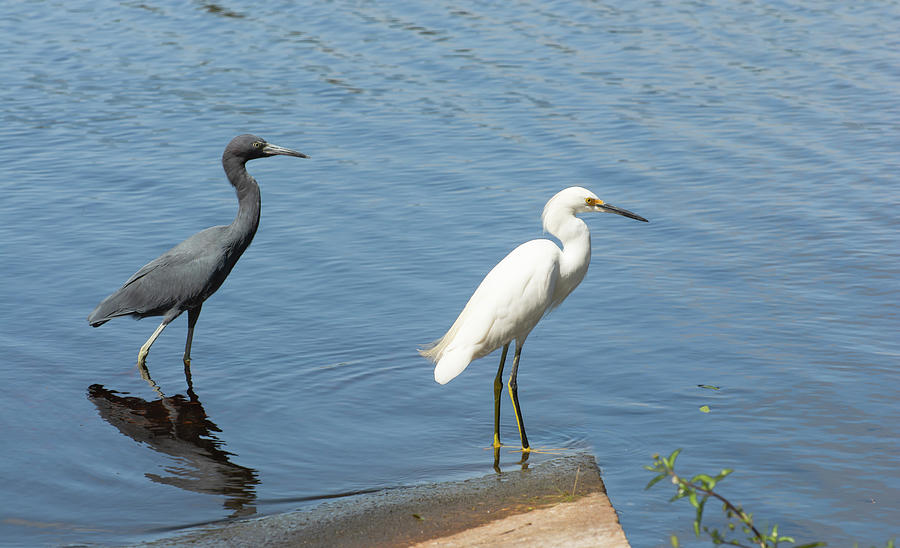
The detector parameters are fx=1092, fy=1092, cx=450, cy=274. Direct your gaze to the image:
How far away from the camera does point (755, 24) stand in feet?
61.0

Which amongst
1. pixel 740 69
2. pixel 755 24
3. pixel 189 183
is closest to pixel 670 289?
pixel 189 183

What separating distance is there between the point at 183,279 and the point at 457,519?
330 centimetres

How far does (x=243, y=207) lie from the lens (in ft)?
27.0

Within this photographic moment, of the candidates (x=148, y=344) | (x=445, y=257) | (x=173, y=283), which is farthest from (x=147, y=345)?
(x=445, y=257)

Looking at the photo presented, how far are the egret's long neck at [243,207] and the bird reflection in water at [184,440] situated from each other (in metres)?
1.21

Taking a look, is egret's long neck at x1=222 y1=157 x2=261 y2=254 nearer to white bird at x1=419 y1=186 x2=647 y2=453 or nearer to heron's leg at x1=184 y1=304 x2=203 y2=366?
heron's leg at x1=184 y1=304 x2=203 y2=366

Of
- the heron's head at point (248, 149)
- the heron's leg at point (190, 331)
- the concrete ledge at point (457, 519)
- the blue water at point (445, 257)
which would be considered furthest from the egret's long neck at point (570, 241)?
the heron's leg at point (190, 331)

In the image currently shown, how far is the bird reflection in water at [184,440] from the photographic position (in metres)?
6.25

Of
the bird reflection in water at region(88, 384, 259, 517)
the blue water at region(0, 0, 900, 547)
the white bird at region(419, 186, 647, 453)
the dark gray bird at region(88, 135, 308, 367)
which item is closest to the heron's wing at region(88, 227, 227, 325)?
the dark gray bird at region(88, 135, 308, 367)

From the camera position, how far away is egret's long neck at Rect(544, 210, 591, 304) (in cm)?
672

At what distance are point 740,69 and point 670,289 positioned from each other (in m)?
7.87

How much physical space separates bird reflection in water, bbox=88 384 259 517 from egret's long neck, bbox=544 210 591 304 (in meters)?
2.25

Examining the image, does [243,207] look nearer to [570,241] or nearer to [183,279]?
[183,279]

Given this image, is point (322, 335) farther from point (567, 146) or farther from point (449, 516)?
point (567, 146)
